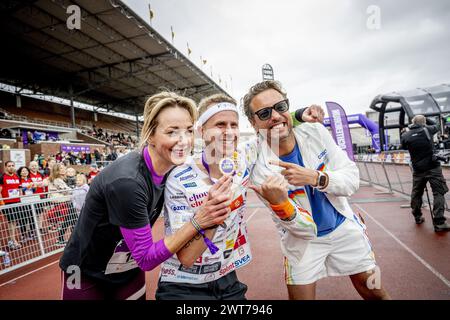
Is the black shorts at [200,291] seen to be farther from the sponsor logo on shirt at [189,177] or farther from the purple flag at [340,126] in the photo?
the purple flag at [340,126]

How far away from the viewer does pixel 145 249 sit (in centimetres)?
145

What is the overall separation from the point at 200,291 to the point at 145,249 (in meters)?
0.47

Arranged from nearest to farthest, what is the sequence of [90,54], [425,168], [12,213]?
[12,213], [425,168], [90,54]

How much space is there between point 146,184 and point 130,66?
23.2 metres

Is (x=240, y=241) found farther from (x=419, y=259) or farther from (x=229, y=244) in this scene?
(x=419, y=259)

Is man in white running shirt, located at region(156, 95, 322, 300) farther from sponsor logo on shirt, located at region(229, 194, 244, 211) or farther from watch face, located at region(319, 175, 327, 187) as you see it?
watch face, located at region(319, 175, 327, 187)

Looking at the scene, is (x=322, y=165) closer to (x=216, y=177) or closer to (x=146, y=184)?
(x=216, y=177)

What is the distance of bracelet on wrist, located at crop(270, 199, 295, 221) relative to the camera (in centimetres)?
153

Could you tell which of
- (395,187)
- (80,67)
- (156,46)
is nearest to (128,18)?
(156,46)

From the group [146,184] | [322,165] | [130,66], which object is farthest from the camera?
[130,66]

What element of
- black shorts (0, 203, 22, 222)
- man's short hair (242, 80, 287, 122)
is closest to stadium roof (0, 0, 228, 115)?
black shorts (0, 203, 22, 222)

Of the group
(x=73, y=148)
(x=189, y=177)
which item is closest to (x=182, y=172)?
(x=189, y=177)
